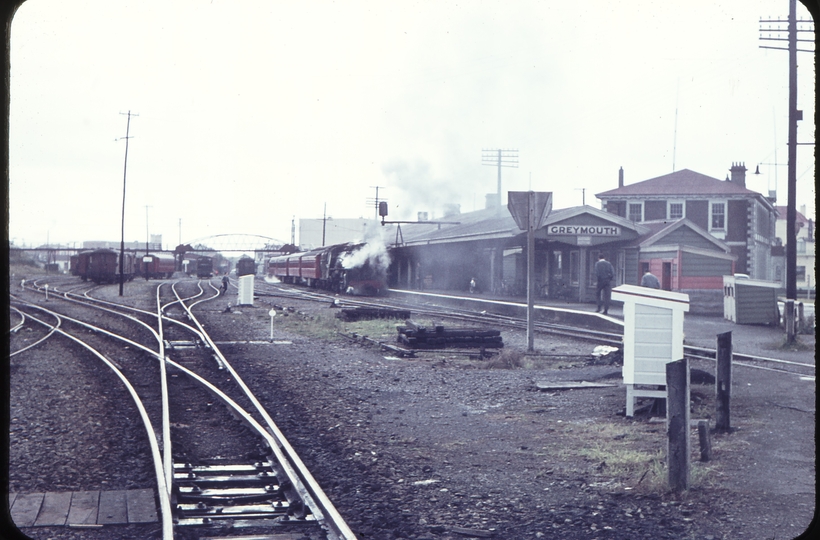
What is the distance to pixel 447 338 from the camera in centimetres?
1382

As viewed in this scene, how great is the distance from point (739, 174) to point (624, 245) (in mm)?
13871

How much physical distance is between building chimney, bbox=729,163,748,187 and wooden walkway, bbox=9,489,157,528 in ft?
121

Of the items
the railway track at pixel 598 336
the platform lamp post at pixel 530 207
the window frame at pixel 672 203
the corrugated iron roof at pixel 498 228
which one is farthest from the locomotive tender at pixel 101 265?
the platform lamp post at pixel 530 207

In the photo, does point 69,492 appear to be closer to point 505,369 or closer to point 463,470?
point 463,470

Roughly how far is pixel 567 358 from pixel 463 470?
6968mm

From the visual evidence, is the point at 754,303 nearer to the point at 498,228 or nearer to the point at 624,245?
the point at 624,245

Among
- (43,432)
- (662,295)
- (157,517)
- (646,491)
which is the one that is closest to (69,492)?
(157,517)

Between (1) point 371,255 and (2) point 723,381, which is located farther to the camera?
(1) point 371,255

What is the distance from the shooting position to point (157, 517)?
4.83 metres

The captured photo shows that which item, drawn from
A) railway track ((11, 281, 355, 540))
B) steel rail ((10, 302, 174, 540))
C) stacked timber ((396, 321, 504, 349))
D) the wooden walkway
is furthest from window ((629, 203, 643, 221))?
the wooden walkway

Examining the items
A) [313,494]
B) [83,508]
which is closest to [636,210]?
[313,494]

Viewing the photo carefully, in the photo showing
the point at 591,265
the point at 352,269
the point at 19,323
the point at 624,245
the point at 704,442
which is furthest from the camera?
the point at 352,269

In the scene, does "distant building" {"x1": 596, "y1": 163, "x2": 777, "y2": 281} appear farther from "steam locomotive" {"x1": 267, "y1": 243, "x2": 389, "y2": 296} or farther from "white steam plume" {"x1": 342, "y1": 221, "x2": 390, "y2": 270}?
"steam locomotive" {"x1": 267, "y1": 243, "x2": 389, "y2": 296}

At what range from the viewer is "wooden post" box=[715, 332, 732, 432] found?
670 centimetres
